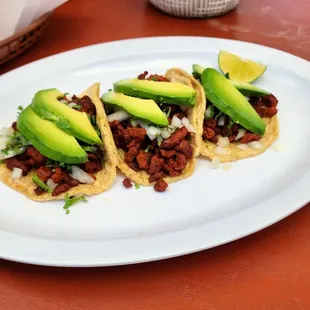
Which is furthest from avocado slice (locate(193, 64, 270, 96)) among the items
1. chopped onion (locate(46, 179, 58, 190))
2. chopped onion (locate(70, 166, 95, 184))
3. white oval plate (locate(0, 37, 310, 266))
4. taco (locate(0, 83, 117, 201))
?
chopped onion (locate(46, 179, 58, 190))

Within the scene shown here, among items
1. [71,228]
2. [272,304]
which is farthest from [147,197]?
[272,304]

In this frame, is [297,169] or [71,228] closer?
[71,228]

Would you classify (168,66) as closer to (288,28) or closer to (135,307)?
(288,28)

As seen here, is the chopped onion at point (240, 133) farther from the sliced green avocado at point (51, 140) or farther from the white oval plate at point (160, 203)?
the sliced green avocado at point (51, 140)

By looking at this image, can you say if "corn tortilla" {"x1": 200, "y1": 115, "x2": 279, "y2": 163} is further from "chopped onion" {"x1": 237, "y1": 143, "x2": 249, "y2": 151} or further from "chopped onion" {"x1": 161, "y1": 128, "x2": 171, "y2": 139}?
"chopped onion" {"x1": 161, "y1": 128, "x2": 171, "y2": 139}

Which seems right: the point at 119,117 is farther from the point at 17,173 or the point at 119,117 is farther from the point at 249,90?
the point at 249,90
